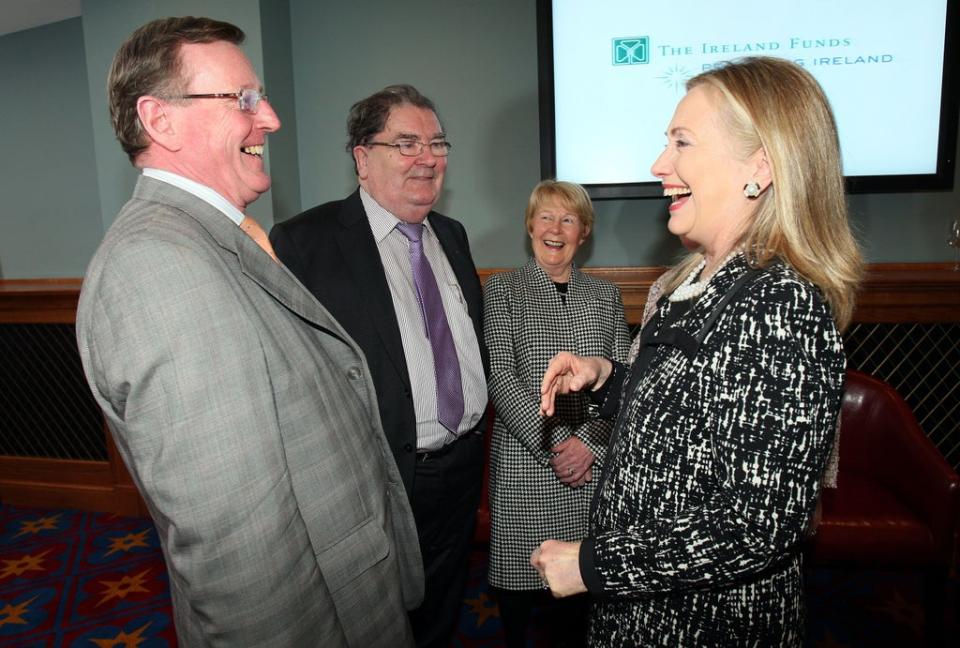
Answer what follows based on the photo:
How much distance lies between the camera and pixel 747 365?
88 cm

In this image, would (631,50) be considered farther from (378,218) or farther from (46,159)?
(46,159)

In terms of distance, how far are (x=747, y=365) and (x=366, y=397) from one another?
73 cm

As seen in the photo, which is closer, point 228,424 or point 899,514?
point 228,424

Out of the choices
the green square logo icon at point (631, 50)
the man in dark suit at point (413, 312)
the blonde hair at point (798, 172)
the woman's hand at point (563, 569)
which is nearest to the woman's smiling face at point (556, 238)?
the man in dark suit at point (413, 312)

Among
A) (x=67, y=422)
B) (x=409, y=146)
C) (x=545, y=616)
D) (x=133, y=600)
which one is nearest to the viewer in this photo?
(x=409, y=146)

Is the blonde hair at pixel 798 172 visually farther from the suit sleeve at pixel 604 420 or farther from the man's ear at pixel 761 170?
the suit sleeve at pixel 604 420

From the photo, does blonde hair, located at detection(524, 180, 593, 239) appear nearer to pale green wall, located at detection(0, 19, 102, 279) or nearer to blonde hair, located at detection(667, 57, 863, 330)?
blonde hair, located at detection(667, 57, 863, 330)

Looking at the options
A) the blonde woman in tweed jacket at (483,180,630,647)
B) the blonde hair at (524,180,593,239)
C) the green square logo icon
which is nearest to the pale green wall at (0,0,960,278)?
the green square logo icon

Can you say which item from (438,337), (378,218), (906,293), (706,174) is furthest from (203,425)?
(906,293)

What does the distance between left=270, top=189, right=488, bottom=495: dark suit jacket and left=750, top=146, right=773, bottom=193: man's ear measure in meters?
1.05

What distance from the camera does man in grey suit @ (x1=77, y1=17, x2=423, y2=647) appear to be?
0.89 meters

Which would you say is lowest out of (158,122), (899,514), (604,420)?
(899,514)

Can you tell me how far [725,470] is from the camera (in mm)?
891

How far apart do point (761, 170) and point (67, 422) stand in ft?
12.8
